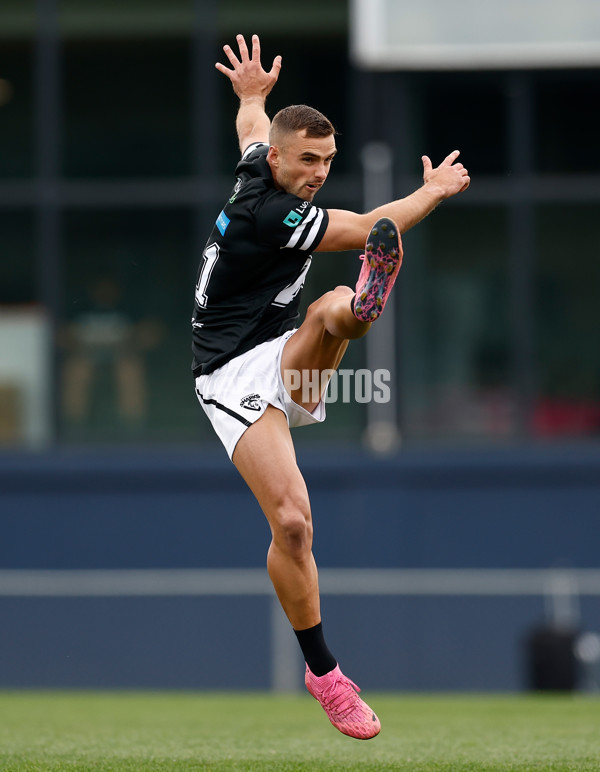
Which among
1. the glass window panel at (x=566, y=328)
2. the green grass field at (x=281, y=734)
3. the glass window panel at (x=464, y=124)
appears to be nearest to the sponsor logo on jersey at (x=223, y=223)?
the green grass field at (x=281, y=734)

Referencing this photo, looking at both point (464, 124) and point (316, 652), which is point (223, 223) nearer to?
point (316, 652)

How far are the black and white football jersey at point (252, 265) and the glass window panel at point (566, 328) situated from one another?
851 centimetres

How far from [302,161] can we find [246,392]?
1085 millimetres

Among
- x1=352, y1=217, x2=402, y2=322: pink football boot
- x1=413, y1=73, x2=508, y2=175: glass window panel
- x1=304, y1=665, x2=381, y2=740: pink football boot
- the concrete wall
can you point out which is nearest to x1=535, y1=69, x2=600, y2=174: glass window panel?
x1=413, y1=73, x2=508, y2=175: glass window panel

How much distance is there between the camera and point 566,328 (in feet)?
48.0

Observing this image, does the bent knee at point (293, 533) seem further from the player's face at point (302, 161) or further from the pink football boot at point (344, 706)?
the player's face at point (302, 161)

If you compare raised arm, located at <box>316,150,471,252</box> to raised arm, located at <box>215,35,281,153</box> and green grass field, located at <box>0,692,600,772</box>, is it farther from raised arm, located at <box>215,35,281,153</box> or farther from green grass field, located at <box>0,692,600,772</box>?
green grass field, located at <box>0,692,600,772</box>

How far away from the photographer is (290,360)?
6.24 m

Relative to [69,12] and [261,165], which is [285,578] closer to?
[261,165]

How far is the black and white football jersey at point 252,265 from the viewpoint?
19.3 feet

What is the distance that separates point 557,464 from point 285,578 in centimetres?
858

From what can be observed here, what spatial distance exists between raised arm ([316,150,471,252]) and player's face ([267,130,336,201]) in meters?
0.17

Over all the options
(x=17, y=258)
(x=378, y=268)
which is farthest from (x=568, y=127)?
(x=378, y=268)

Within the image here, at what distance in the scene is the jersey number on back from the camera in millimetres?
6195
